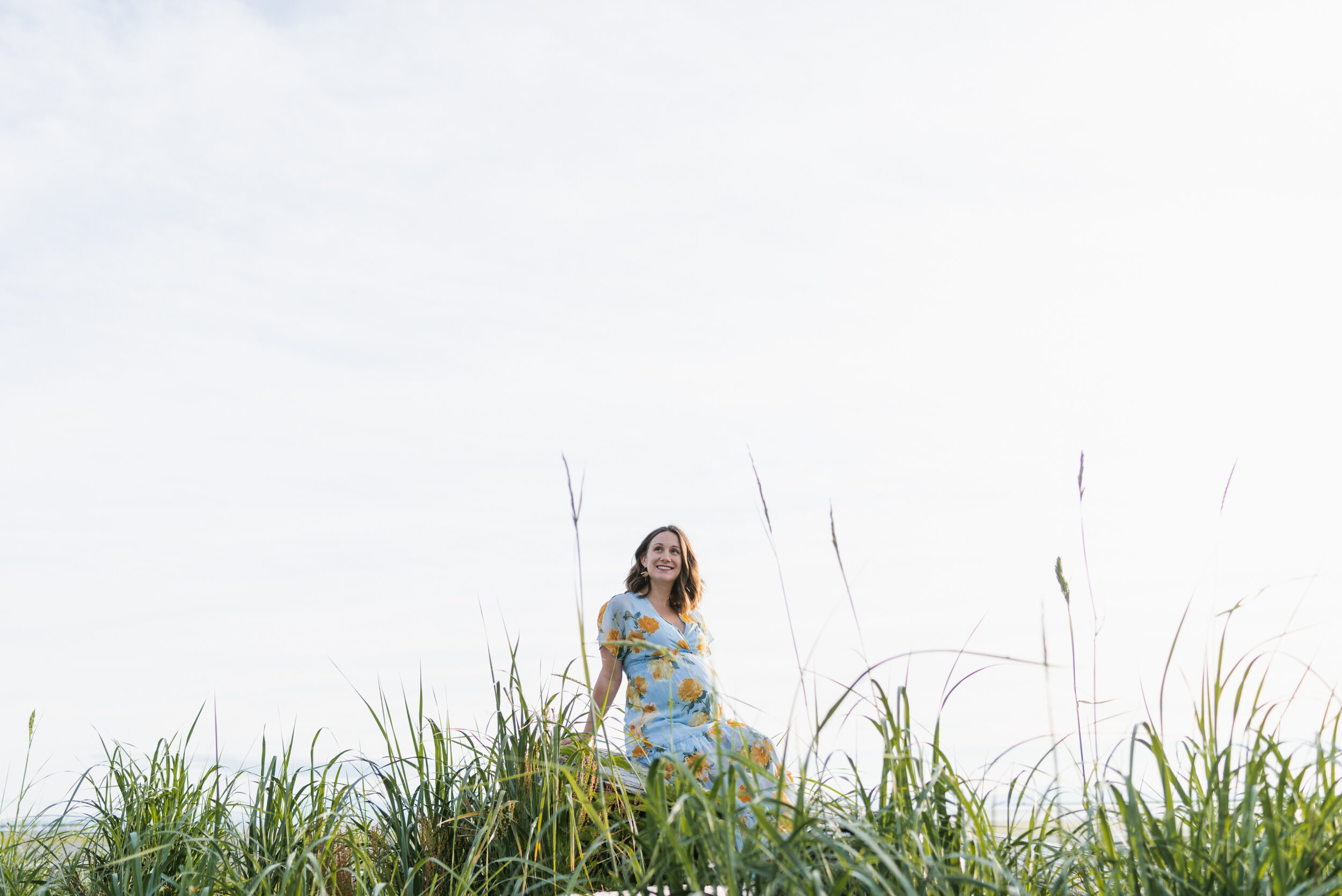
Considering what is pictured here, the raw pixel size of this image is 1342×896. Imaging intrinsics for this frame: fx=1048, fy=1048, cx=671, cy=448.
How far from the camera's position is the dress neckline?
15.2 ft

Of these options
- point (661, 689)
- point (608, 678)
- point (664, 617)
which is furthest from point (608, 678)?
point (664, 617)

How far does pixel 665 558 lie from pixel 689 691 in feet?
2.08

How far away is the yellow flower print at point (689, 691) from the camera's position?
4.31 metres

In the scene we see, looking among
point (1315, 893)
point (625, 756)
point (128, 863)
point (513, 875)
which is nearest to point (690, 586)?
point (625, 756)

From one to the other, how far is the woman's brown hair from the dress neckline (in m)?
0.04

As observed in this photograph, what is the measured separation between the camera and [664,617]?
468cm

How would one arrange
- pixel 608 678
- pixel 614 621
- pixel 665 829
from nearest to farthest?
pixel 665 829 < pixel 608 678 < pixel 614 621

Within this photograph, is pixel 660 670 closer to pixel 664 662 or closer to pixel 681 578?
pixel 664 662

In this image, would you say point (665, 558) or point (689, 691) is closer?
point (689, 691)

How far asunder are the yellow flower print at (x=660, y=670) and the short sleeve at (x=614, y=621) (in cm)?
25

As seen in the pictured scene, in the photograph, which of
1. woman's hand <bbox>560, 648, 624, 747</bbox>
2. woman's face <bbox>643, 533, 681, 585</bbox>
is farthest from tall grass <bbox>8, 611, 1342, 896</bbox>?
woman's face <bbox>643, 533, 681, 585</bbox>

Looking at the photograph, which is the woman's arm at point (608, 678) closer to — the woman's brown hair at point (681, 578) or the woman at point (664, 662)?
the woman at point (664, 662)

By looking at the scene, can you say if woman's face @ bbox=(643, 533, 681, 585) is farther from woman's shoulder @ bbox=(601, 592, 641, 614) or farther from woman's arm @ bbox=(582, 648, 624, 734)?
woman's arm @ bbox=(582, 648, 624, 734)

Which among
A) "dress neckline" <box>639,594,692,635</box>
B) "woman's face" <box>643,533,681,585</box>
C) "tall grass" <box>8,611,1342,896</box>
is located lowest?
"tall grass" <box>8,611,1342,896</box>
